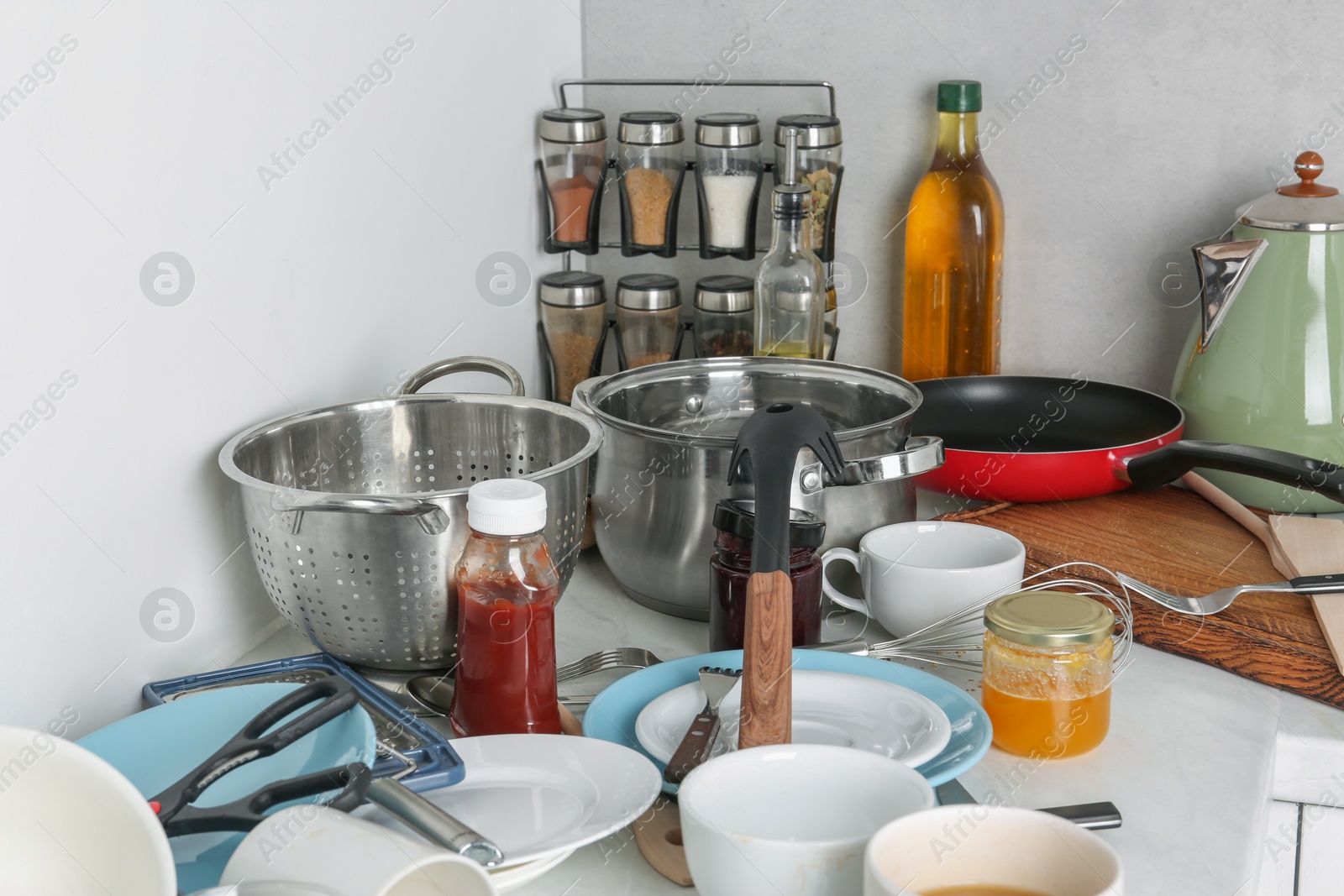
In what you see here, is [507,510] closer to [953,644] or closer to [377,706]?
[377,706]

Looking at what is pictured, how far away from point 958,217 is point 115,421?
76cm

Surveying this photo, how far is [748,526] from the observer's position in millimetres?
722

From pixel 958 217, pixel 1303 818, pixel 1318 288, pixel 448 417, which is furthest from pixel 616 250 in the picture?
pixel 1303 818

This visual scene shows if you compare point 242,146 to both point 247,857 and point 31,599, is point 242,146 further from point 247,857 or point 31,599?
point 247,857

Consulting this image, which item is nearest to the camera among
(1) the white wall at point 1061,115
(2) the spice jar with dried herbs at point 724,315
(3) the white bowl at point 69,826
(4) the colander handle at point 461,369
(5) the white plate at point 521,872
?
(3) the white bowl at point 69,826

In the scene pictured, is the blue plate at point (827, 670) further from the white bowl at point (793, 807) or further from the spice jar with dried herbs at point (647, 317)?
the spice jar with dried herbs at point (647, 317)

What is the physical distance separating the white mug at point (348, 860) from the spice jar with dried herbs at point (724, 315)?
2.41 ft

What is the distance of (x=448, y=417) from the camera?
34.3 inches

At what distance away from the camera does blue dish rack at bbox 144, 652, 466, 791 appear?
0.59m

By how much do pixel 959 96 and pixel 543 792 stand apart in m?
0.77

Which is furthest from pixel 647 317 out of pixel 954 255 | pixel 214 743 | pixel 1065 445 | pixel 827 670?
pixel 214 743

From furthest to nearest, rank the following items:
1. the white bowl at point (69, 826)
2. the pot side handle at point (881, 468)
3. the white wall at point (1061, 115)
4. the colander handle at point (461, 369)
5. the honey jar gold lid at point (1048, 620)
Result: 1. the white wall at point (1061, 115)
2. the colander handle at point (461, 369)
3. the pot side handle at point (881, 468)
4. the honey jar gold lid at point (1048, 620)
5. the white bowl at point (69, 826)

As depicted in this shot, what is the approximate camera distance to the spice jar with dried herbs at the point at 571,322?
116 centimetres

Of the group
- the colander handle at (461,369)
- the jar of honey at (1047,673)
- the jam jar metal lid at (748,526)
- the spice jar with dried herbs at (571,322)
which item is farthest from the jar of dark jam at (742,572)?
the spice jar with dried herbs at (571,322)
